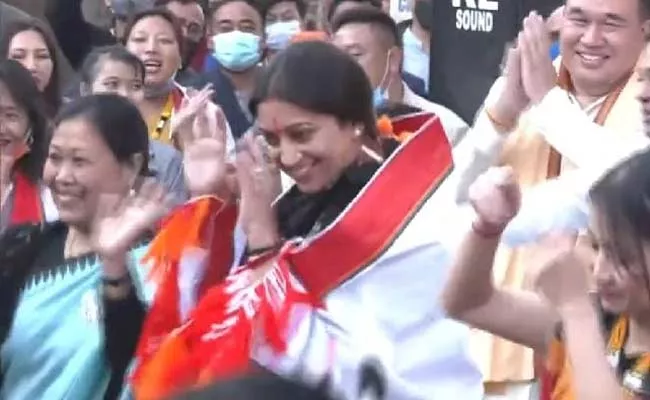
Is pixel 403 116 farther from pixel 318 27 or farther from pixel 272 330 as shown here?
pixel 318 27

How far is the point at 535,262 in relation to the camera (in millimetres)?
2570

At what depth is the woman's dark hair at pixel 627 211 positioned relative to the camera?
90.2 inches

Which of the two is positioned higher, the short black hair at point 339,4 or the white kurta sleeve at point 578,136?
the white kurta sleeve at point 578,136

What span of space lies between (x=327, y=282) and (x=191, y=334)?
0.25 m

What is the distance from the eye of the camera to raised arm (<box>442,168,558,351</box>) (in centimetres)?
260

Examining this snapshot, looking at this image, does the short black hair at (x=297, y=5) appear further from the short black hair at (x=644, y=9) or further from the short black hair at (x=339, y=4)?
the short black hair at (x=644, y=9)

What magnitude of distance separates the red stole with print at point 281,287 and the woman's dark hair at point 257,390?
3.66 ft

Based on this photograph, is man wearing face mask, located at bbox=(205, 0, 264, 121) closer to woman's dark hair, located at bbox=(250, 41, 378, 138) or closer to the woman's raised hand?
the woman's raised hand

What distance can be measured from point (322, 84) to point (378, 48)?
2321 millimetres

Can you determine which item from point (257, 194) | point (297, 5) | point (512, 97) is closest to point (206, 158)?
point (257, 194)

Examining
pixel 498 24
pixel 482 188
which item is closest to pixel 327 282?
pixel 482 188

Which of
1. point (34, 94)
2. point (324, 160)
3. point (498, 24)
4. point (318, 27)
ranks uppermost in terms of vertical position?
point (324, 160)

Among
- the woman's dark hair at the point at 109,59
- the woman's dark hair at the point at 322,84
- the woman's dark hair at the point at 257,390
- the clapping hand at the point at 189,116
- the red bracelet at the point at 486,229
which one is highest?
the woman's dark hair at the point at 257,390

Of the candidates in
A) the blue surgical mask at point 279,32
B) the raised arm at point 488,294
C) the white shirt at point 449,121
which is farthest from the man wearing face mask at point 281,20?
the raised arm at point 488,294
